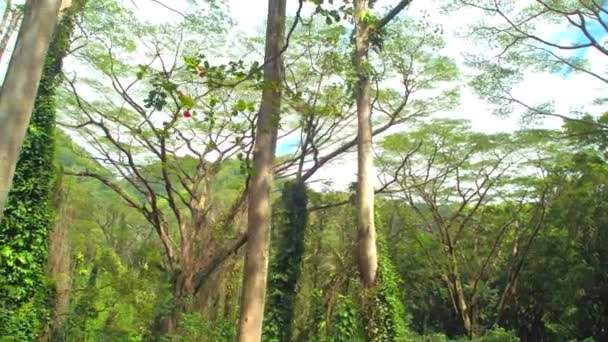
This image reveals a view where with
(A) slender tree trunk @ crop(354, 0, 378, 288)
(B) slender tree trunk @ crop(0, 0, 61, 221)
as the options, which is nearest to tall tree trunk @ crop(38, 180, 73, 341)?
(A) slender tree trunk @ crop(354, 0, 378, 288)

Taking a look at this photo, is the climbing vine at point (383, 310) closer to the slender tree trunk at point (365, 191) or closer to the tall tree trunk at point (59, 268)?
the slender tree trunk at point (365, 191)

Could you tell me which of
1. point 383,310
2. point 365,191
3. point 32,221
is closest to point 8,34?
point 32,221

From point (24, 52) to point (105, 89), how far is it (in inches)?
399

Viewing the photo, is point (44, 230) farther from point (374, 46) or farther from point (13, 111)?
point (13, 111)

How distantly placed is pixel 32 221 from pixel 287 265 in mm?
5716

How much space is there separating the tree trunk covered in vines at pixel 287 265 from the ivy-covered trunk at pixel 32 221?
482cm

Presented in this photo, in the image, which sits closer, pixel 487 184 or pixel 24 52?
pixel 24 52

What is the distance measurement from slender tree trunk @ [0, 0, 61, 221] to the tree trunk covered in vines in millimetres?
9642

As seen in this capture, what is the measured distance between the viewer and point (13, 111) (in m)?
3.17

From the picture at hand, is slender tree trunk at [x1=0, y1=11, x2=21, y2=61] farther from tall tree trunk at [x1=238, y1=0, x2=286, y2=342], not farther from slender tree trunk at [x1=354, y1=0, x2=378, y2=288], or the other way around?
tall tree trunk at [x1=238, y1=0, x2=286, y2=342]

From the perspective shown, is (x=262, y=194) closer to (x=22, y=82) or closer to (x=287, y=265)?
(x=22, y=82)

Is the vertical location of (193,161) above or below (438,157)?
below

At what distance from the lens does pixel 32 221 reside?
936 cm

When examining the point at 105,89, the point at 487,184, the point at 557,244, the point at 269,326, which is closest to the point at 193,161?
the point at 105,89
